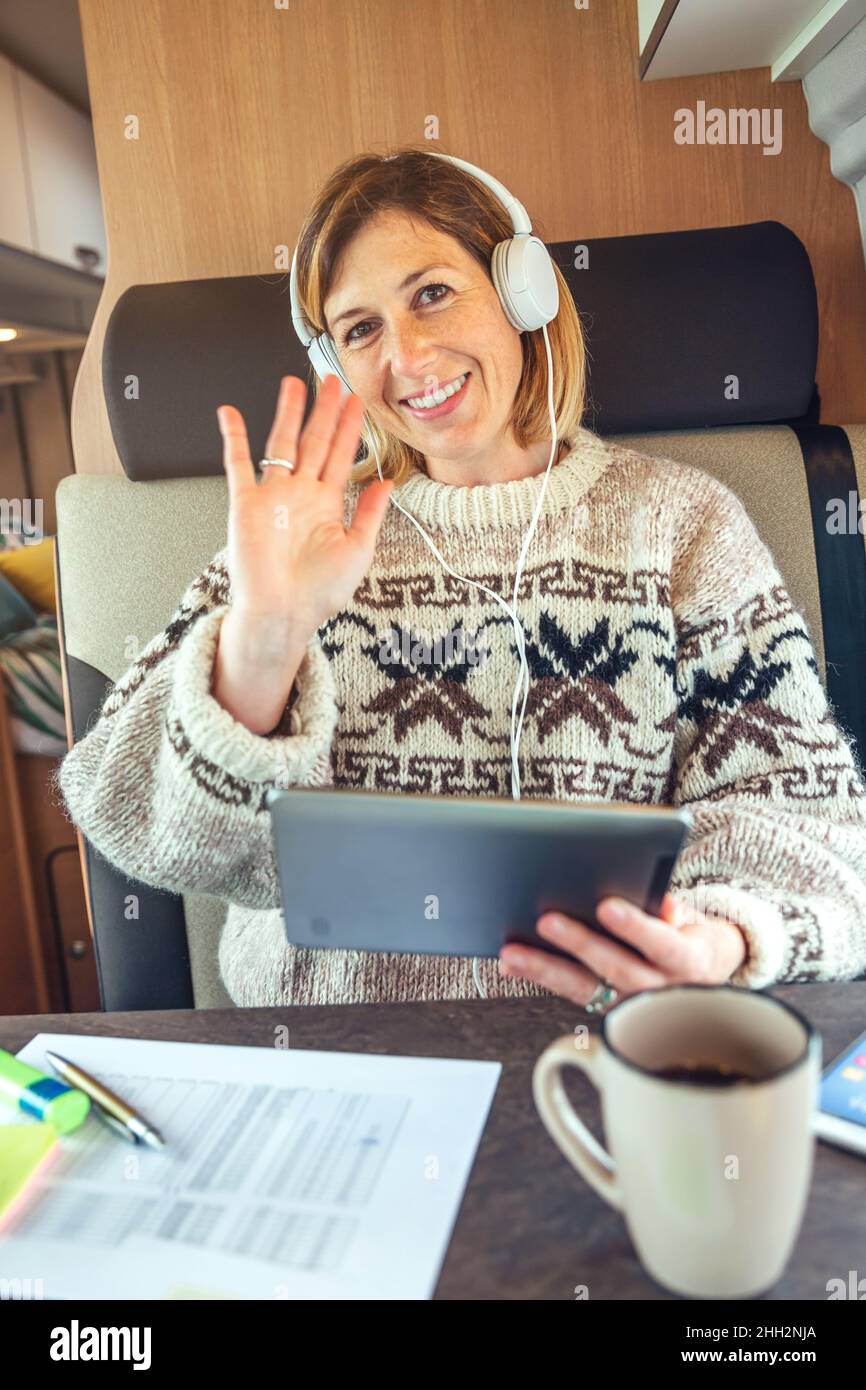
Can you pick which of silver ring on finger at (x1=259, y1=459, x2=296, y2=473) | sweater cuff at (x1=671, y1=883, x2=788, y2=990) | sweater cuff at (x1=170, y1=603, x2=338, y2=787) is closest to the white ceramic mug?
sweater cuff at (x1=671, y1=883, x2=788, y2=990)

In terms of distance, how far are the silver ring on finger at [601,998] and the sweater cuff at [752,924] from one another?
12 cm

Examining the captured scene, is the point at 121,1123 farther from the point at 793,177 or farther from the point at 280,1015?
the point at 793,177

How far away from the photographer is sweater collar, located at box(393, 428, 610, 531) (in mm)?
1096

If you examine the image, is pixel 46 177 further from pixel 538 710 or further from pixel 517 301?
pixel 538 710

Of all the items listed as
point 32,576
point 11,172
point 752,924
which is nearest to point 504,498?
point 752,924

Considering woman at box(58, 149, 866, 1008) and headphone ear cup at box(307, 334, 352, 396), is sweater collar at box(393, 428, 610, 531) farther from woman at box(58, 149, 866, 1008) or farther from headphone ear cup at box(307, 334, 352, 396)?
headphone ear cup at box(307, 334, 352, 396)

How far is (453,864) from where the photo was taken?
60 centimetres

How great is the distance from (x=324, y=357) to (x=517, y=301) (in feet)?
0.67

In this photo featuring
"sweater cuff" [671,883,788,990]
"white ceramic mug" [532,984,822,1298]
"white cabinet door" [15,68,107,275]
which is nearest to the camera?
"white ceramic mug" [532,984,822,1298]

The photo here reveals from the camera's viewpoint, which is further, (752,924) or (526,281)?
(526,281)

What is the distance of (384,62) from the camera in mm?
1365

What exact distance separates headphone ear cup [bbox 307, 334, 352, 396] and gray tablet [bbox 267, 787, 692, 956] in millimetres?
615

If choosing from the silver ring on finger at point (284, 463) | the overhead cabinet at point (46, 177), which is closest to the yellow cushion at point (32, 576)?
the silver ring on finger at point (284, 463)

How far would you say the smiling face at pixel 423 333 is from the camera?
3.51 ft
